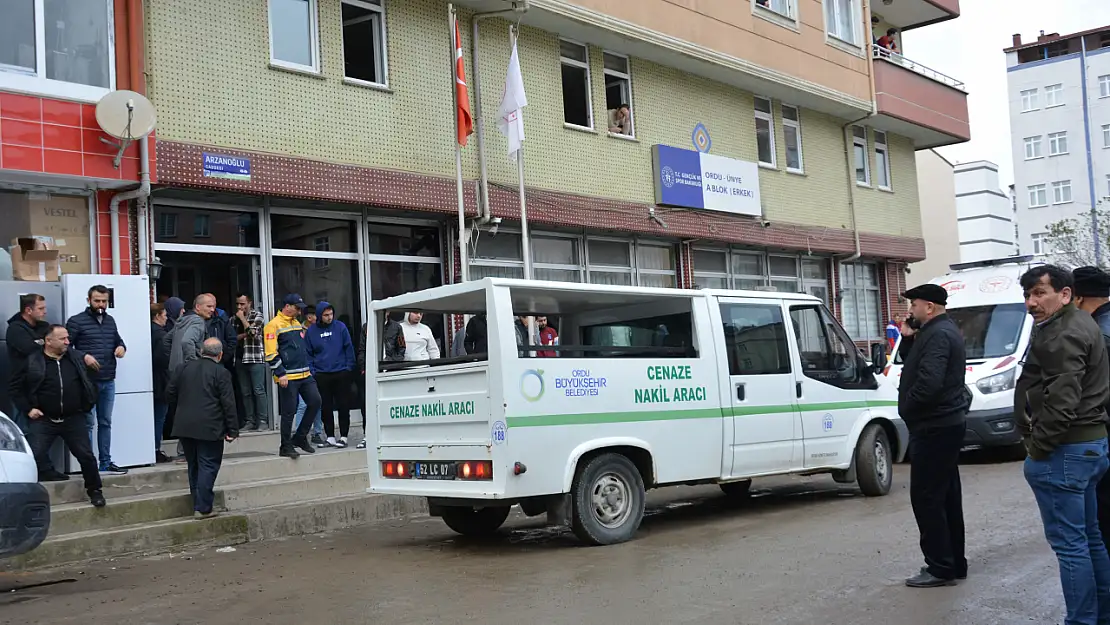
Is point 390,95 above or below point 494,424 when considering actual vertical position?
above

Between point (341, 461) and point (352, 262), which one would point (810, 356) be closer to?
point (341, 461)

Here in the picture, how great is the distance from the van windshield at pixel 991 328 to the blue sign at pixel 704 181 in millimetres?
5912

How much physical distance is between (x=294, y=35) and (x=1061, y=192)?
226ft

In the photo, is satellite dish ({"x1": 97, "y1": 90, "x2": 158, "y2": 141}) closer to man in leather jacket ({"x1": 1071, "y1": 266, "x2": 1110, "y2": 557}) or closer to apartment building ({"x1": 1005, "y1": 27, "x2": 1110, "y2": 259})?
man in leather jacket ({"x1": 1071, "y1": 266, "x2": 1110, "y2": 557})

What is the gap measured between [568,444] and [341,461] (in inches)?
171

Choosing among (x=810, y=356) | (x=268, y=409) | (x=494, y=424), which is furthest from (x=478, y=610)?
(x=268, y=409)

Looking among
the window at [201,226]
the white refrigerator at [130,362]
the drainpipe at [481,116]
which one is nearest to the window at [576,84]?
the drainpipe at [481,116]

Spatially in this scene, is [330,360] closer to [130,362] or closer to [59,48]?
[130,362]

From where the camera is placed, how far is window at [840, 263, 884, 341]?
2491cm

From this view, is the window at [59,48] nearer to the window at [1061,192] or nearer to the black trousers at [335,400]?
the black trousers at [335,400]

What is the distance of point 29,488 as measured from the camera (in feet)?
23.9

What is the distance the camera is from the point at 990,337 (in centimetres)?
1445

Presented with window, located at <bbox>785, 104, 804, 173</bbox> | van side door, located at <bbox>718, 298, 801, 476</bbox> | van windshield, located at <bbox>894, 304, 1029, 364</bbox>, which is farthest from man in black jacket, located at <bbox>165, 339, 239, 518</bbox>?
window, located at <bbox>785, 104, 804, 173</bbox>

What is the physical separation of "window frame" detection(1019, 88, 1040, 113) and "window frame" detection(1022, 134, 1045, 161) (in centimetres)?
192
